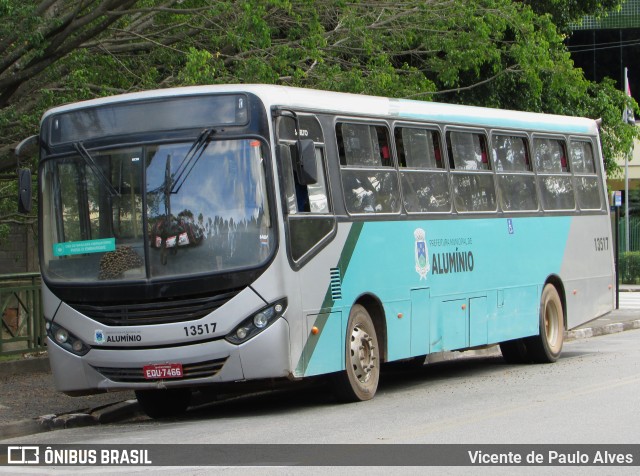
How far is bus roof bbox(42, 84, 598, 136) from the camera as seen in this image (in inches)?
459

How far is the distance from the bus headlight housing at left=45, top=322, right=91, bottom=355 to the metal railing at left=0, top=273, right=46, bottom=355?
15.3 ft

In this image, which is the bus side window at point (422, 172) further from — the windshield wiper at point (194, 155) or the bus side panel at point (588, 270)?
the bus side panel at point (588, 270)

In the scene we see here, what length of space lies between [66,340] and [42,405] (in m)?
1.74

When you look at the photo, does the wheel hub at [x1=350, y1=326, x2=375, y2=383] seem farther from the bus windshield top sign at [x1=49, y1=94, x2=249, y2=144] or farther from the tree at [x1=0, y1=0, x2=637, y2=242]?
the tree at [x1=0, y1=0, x2=637, y2=242]

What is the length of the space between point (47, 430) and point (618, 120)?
16.5 metres

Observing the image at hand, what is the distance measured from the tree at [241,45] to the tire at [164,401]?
13.1ft

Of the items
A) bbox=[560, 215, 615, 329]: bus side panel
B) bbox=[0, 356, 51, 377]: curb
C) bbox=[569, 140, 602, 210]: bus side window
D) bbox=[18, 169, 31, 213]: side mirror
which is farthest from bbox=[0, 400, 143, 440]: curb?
bbox=[569, 140, 602, 210]: bus side window

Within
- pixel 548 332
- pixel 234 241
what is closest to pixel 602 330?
pixel 548 332

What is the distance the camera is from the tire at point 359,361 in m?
12.4

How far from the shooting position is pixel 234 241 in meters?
11.2

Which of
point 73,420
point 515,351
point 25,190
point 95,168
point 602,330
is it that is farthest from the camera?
point 602,330

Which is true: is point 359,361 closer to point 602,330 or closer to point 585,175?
point 585,175

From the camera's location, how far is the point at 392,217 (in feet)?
43.6
